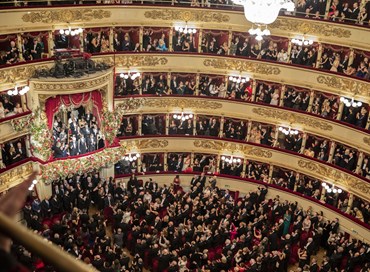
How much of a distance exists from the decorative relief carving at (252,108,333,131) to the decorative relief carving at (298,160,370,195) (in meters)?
2.41

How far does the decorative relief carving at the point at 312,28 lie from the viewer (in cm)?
2658

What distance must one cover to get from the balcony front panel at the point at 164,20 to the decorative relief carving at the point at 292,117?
15.7 ft

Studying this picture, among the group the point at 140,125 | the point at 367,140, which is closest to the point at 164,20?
the point at 140,125

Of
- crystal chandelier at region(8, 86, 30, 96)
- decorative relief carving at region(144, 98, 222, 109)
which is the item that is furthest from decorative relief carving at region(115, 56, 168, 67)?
crystal chandelier at region(8, 86, 30, 96)

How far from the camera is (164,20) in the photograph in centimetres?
2894

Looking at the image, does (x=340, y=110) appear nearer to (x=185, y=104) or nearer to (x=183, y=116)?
(x=185, y=104)

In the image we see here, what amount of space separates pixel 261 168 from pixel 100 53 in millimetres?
12931

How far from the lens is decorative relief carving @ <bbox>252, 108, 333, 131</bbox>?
28470 mm

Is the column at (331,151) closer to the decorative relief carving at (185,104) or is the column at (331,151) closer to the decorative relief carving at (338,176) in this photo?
the decorative relief carving at (338,176)

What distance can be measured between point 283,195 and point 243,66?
28.5ft

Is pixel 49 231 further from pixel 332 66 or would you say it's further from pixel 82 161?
pixel 332 66

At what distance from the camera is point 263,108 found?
30.3 metres

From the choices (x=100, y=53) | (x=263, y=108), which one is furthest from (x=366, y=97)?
(x=100, y=53)

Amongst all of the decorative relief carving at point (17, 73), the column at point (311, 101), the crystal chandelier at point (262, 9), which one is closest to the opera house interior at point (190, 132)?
the decorative relief carving at point (17, 73)
